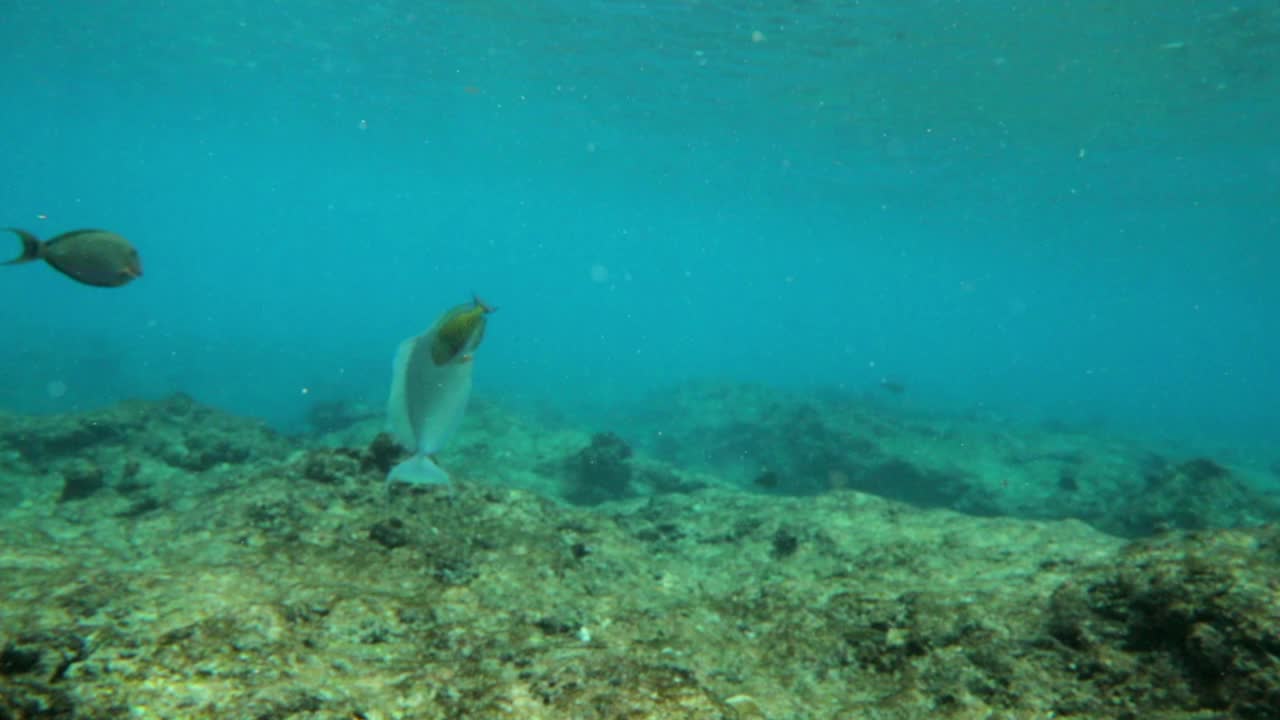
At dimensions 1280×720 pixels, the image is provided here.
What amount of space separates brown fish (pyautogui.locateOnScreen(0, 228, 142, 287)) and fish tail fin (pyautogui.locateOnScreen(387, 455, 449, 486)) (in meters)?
2.97

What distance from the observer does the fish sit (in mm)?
2484

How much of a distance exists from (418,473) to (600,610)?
3.82 ft

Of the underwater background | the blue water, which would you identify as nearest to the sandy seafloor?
the underwater background

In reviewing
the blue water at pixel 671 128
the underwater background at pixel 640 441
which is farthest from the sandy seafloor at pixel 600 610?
the blue water at pixel 671 128

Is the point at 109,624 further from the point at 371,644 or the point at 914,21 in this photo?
the point at 914,21

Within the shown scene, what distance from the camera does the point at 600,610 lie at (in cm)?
309

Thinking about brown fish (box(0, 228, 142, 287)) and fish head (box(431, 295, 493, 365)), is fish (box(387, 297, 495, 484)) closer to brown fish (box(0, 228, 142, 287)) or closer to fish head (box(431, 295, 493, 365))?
fish head (box(431, 295, 493, 365))

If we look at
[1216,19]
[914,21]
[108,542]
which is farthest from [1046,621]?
[1216,19]

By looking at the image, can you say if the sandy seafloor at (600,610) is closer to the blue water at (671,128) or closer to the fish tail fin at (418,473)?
the fish tail fin at (418,473)

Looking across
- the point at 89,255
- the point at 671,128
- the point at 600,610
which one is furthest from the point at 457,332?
the point at 671,128

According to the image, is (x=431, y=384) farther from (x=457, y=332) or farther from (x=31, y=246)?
(x=31, y=246)

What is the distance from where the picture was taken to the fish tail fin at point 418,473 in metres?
2.56

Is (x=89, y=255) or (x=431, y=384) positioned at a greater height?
(x=89, y=255)

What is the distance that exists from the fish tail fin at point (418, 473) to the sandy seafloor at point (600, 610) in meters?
0.51
